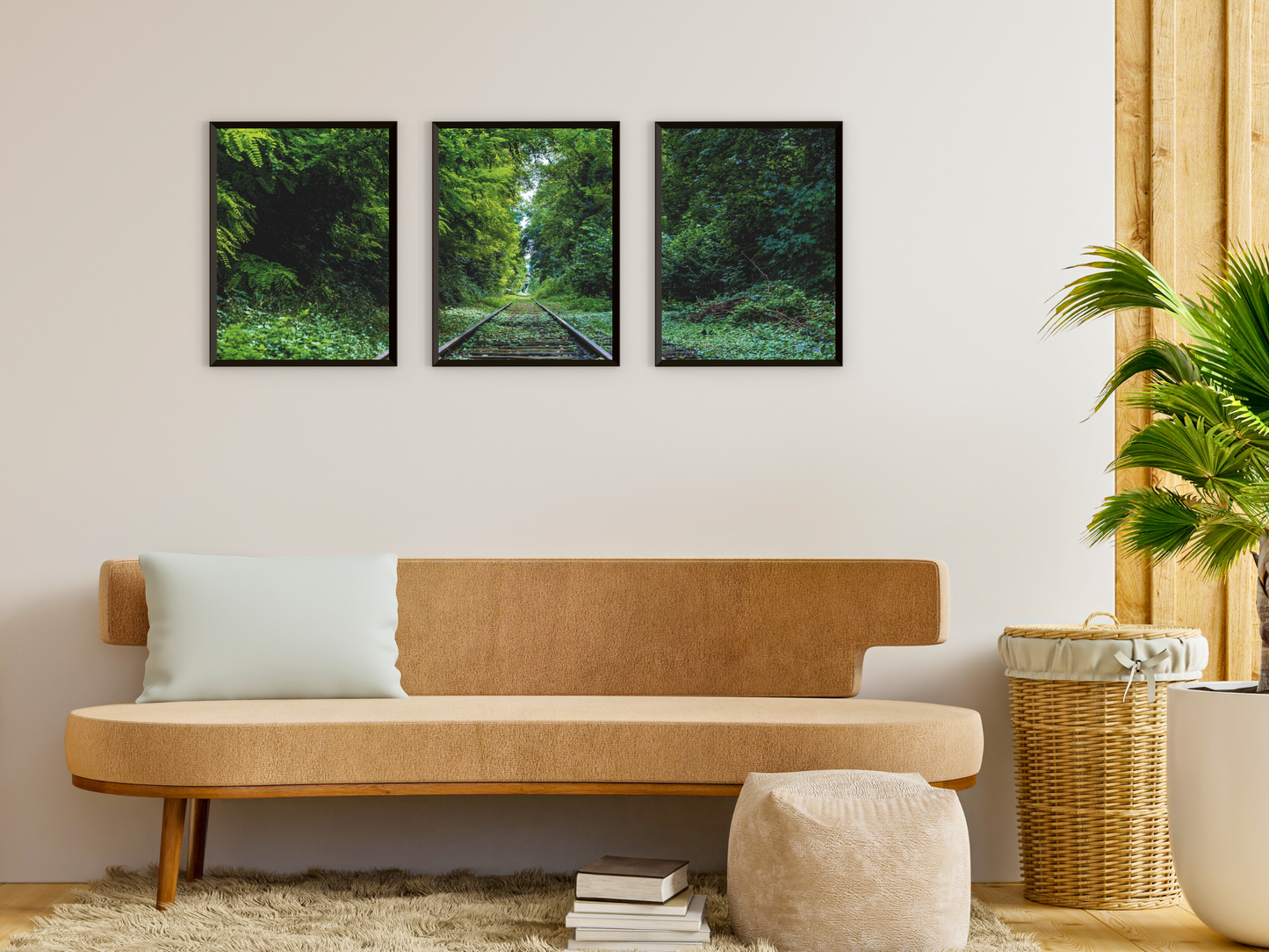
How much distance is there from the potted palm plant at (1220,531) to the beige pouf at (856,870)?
578mm

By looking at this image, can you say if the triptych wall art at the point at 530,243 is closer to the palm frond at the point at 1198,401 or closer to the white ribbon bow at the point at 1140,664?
the palm frond at the point at 1198,401

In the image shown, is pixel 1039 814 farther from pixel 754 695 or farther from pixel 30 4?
pixel 30 4

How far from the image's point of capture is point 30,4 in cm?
303

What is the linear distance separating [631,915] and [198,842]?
4.35 ft

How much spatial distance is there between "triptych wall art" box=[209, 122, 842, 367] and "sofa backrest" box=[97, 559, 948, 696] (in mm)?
642

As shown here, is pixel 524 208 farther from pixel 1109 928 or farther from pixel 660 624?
pixel 1109 928

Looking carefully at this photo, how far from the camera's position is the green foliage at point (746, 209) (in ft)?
9.99

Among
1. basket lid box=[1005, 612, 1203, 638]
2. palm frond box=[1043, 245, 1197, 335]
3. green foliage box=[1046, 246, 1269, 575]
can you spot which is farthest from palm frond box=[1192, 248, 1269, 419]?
basket lid box=[1005, 612, 1203, 638]

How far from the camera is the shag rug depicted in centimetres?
221

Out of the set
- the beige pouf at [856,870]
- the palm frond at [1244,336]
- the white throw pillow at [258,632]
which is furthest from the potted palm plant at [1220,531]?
the white throw pillow at [258,632]

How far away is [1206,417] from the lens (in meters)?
2.26

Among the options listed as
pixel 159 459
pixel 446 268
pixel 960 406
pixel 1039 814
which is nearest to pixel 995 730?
pixel 1039 814

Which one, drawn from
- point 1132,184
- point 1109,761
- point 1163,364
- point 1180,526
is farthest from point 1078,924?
point 1132,184

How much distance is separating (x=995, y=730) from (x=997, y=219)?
4.99 feet
